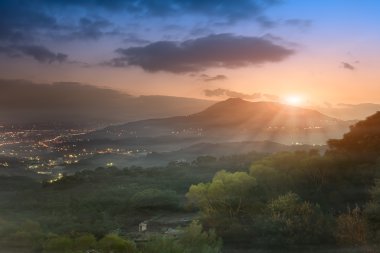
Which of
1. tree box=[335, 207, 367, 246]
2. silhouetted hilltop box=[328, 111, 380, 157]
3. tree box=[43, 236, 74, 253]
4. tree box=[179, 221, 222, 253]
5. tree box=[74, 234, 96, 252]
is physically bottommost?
tree box=[335, 207, 367, 246]

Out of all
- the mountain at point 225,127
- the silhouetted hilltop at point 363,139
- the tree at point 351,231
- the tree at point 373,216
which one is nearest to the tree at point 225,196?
the tree at point 351,231

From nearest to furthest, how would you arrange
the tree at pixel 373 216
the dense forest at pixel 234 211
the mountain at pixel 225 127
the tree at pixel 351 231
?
the dense forest at pixel 234 211, the tree at pixel 351 231, the tree at pixel 373 216, the mountain at pixel 225 127

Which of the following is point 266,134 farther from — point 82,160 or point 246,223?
point 246,223

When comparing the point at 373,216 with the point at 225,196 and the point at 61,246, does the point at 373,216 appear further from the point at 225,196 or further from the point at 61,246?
the point at 61,246

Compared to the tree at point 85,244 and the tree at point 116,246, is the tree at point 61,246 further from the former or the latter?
the tree at point 116,246

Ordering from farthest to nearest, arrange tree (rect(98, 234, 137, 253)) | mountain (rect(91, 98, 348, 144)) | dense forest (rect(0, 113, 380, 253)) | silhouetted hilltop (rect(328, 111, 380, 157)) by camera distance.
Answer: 1. mountain (rect(91, 98, 348, 144))
2. silhouetted hilltop (rect(328, 111, 380, 157))
3. dense forest (rect(0, 113, 380, 253))
4. tree (rect(98, 234, 137, 253))

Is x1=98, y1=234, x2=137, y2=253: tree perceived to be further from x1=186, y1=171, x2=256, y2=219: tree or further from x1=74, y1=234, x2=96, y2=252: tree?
x1=186, y1=171, x2=256, y2=219: tree

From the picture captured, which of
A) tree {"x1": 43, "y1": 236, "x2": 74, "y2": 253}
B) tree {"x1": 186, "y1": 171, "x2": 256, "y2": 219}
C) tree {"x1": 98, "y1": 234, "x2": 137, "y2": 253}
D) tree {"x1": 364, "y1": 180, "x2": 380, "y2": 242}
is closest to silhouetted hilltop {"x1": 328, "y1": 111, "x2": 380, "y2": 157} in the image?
tree {"x1": 186, "y1": 171, "x2": 256, "y2": 219}

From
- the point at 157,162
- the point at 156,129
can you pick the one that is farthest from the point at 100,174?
the point at 156,129

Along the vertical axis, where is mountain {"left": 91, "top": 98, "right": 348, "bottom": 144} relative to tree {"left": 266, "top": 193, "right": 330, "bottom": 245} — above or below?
above
